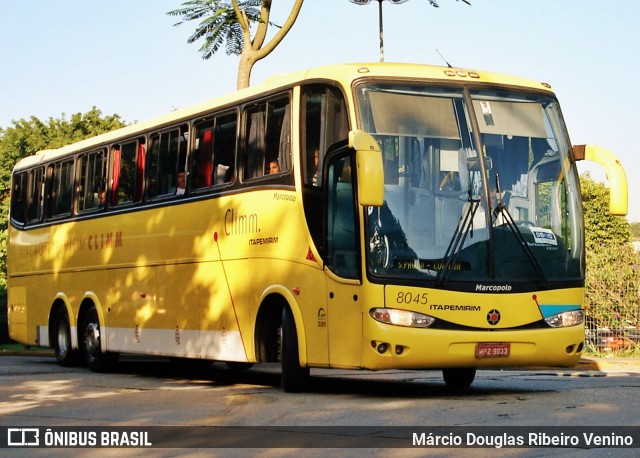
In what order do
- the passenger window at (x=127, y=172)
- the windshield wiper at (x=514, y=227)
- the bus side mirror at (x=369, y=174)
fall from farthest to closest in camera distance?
the passenger window at (x=127, y=172) → the windshield wiper at (x=514, y=227) → the bus side mirror at (x=369, y=174)

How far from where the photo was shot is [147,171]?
66.6 ft

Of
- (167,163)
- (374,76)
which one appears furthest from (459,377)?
(167,163)

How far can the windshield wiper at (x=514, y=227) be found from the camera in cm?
1464

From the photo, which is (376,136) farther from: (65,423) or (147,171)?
(147,171)

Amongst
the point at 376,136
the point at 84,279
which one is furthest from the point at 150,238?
the point at 376,136

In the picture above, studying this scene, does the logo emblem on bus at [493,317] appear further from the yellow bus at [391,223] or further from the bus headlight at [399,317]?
the bus headlight at [399,317]

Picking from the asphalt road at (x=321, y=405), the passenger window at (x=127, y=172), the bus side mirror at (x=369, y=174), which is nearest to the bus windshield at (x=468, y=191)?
the bus side mirror at (x=369, y=174)

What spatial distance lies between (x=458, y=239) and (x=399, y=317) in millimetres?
1094

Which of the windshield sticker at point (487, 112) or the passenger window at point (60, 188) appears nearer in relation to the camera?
the windshield sticker at point (487, 112)

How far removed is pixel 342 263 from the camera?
14695 millimetres

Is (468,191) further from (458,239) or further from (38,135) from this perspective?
(38,135)

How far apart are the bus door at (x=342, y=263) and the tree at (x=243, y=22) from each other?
35.8 ft

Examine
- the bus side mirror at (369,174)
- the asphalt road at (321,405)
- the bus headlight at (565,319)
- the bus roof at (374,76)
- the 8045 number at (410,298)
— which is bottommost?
the asphalt road at (321,405)

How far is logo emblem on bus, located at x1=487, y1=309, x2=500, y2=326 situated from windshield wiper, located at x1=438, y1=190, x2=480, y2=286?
2.09 feet
